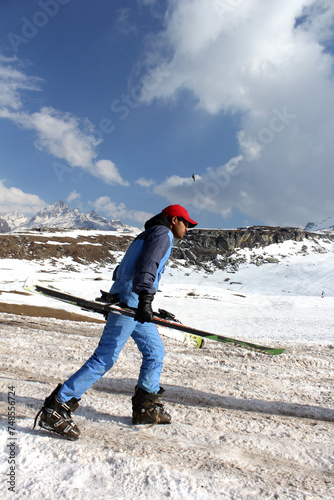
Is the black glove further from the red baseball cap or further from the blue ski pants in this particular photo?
the red baseball cap

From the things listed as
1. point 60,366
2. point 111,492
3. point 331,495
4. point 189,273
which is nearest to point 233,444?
point 331,495

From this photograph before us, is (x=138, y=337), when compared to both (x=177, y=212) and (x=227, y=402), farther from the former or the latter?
(x=227, y=402)

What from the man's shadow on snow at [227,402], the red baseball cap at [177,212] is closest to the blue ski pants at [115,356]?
the man's shadow on snow at [227,402]

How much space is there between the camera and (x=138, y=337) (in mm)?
3752

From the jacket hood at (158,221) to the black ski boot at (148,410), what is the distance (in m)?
2.18

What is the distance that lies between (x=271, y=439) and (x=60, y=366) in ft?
14.1

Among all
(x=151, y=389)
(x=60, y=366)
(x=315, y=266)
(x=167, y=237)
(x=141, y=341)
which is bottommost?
(x=60, y=366)

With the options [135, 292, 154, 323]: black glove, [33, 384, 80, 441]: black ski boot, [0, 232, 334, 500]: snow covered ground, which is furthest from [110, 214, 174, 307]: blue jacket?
[0, 232, 334, 500]: snow covered ground

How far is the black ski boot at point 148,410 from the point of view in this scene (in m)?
3.66

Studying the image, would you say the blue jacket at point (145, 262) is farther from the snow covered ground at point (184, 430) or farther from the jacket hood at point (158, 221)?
the snow covered ground at point (184, 430)

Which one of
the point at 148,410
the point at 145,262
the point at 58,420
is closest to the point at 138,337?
the point at 148,410

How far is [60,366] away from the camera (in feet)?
19.7

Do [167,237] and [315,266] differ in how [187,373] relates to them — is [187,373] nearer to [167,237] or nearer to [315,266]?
[167,237]

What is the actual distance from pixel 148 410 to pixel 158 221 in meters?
2.41
